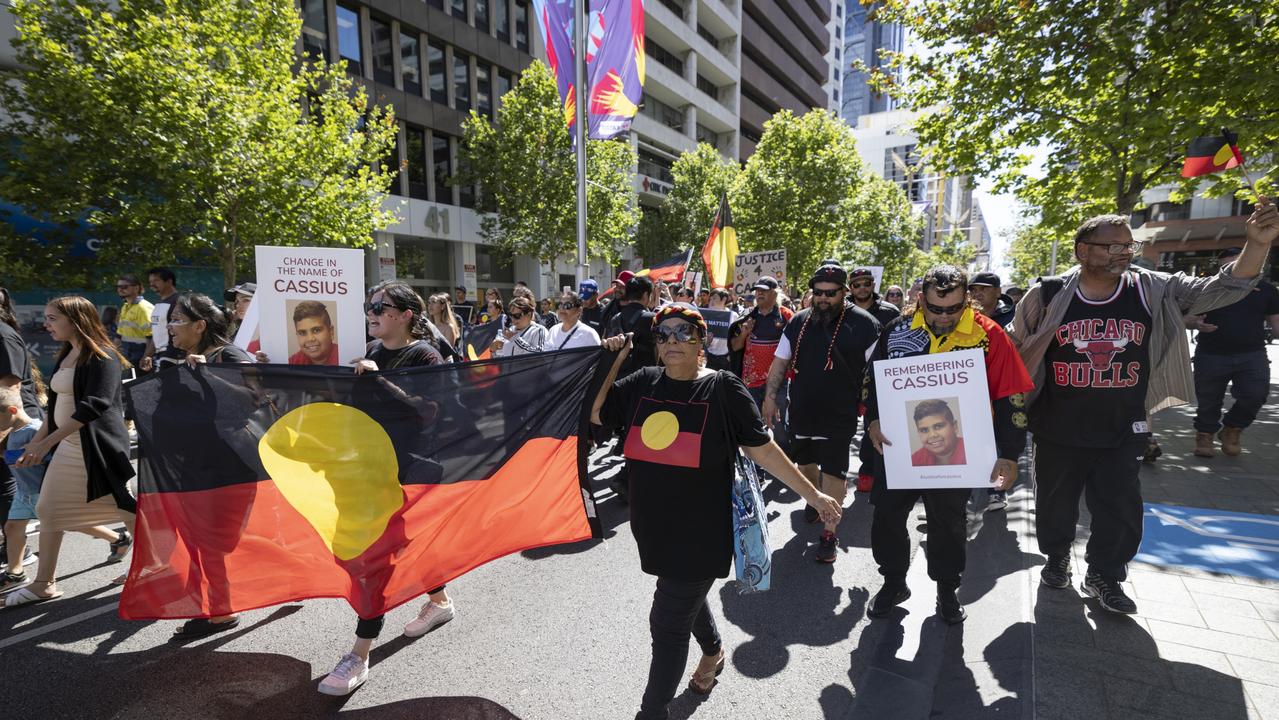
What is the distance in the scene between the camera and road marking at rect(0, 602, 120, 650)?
335 cm

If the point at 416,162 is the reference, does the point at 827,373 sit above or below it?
below

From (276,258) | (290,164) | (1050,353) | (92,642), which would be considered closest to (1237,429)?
(1050,353)

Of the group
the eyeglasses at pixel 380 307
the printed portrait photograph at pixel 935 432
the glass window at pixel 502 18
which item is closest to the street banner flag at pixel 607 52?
the eyeglasses at pixel 380 307

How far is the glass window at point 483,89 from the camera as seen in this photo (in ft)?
82.4

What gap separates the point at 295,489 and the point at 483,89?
84.6 ft

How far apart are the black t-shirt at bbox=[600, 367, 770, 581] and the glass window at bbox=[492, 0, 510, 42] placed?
Result: 27.7m

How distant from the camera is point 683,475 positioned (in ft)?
7.79

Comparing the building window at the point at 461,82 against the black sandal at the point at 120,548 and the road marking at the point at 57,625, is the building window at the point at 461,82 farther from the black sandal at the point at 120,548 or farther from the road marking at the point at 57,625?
the road marking at the point at 57,625

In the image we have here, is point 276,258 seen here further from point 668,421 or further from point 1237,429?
point 1237,429

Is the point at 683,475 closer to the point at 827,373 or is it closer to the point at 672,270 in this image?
the point at 827,373

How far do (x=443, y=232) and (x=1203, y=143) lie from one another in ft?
76.8

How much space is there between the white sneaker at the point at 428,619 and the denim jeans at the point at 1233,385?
7.24 metres

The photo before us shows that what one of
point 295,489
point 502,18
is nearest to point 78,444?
point 295,489

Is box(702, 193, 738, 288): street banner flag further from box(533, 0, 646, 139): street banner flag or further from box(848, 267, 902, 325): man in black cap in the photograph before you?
box(848, 267, 902, 325): man in black cap
